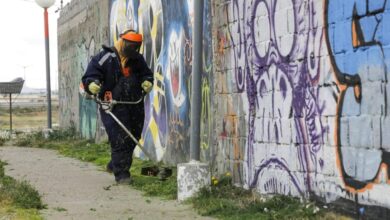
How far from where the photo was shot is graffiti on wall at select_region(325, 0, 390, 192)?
16.2 feet

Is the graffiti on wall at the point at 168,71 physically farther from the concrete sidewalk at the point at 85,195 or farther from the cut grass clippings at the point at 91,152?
the concrete sidewalk at the point at 85,195

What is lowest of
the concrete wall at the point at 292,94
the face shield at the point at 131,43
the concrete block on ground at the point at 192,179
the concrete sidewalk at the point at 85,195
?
the concrete sidewalk at the point at 85,195

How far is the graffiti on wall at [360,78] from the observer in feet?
16.2

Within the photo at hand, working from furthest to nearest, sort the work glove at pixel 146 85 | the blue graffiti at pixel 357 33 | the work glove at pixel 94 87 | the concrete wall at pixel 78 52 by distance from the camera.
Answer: the concrete wall at pixel 78 52 < the work glove at pixel 146 85 < the work glove at pixel 94 87 < the blue graffiti at pixel 357 33

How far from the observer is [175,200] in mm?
7316

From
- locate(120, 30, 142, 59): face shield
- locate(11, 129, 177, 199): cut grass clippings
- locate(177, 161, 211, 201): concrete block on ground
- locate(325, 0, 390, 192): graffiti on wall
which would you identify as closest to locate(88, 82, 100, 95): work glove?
locate(120, 30, 142, 59): face shield

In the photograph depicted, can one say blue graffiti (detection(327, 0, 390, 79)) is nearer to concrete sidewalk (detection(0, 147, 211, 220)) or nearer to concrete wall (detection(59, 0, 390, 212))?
concrete wall (detection(59, 0, 390, 212))

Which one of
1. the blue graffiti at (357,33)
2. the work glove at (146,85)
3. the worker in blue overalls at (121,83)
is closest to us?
the blue graffiti at (357,33)

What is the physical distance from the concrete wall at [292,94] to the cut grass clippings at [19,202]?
2190 mm

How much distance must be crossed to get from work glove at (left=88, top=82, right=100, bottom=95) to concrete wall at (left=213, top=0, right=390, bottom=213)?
1.57m

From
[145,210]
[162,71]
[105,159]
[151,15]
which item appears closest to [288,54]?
[145,210]

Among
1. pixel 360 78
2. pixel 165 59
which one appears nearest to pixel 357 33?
pixel 360 78

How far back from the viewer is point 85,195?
773 cm

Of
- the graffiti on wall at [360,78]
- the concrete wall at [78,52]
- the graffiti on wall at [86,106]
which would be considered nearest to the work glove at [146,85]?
the graffiti on wall at [360,78]
